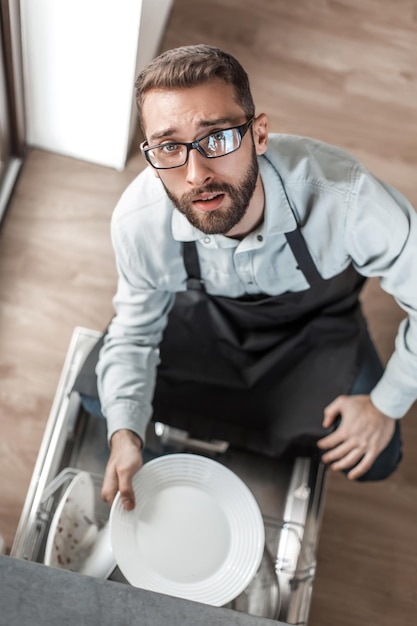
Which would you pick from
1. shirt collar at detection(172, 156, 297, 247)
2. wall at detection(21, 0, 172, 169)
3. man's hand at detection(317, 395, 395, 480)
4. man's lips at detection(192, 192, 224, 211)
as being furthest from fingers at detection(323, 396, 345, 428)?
wall at detection(21, 0, 172, 169)

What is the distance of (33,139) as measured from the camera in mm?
1946

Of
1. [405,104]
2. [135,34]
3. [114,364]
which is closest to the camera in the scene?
[114,364]

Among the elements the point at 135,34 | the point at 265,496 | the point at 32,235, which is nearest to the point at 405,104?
the point at 135,34

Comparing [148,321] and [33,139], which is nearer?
[148,321]

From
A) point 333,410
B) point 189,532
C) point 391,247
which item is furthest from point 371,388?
point 189,532

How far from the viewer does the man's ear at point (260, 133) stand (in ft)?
→ 3.61

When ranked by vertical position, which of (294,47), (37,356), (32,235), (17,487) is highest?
(294,47)

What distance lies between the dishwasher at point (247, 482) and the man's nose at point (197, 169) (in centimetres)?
51

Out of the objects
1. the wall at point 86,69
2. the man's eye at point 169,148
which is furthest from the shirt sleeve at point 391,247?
the wall at point 86,69

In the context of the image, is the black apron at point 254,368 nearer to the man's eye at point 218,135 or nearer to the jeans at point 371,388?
the jeans at point 371,388

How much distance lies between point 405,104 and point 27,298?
39.8 inches

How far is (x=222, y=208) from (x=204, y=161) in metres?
0.08

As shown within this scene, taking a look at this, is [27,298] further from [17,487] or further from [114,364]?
[114,364]

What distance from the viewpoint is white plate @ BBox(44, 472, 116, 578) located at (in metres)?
1.18
